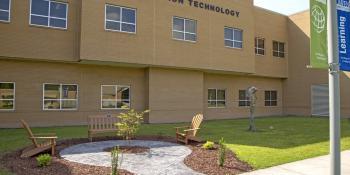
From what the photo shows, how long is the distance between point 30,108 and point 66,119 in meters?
2.12

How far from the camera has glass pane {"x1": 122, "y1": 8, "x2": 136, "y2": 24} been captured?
20.8 meters

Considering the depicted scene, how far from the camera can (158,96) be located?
74.0ft

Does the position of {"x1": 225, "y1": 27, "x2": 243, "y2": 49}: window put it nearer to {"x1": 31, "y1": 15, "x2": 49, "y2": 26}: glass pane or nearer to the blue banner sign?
{"x1": 31, "y1": 15, "x2": 49, "y2": 26}: glass pane

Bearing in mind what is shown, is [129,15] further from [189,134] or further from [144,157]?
[144,157]

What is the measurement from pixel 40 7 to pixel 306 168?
54.3 feet

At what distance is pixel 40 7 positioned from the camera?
62.4 feet

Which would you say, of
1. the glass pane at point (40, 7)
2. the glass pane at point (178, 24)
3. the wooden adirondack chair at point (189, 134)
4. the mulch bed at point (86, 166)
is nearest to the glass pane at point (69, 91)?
the glass pane at point (40, 7)

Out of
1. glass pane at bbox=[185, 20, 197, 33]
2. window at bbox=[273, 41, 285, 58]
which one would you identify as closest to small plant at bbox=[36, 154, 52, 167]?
glass pane at bbox=[185, 20, 197, 33]

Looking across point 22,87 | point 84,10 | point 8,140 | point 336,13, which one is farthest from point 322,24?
point 22,87

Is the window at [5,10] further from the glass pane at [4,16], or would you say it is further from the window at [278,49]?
the window at [278,49]

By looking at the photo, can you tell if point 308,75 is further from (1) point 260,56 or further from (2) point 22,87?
(2) point 22,87

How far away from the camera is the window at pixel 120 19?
66.3 ft

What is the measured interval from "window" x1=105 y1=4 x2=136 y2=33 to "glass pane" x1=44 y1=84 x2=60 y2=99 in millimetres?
4656

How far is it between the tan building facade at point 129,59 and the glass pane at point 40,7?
0.05 m
